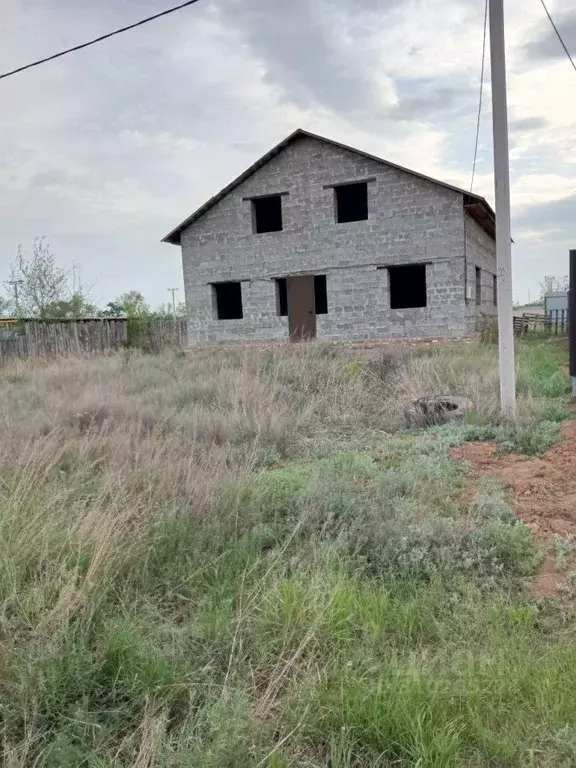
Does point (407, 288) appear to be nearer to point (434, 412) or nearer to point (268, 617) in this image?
point (434, 412)

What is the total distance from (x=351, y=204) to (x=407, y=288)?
136 inches

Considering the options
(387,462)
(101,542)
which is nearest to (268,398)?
(387,462)

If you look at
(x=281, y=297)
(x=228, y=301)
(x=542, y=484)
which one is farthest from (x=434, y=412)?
(x=228, y=301)

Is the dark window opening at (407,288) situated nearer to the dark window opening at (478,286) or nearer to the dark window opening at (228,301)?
the dark window opening at (478,286)

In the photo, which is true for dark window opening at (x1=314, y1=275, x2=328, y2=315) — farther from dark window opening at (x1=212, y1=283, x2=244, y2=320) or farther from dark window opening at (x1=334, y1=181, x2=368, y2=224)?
dark window opening at (x1=212, y1=283, x2=244, y2=320)

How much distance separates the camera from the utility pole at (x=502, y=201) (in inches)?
247

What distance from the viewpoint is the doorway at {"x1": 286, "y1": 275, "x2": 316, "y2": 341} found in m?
17.6

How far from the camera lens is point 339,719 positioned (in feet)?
6.35

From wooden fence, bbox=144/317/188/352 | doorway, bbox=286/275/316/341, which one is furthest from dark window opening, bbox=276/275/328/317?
wooden fence, bbox=144/317/188/352

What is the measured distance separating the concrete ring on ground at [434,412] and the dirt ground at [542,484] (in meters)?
1.16

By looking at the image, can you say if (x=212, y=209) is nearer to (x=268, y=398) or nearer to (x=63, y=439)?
(x=268, y=398)

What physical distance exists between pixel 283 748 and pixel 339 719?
23cm

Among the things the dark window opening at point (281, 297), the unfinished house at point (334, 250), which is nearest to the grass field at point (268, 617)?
the unfinished house at point (334, 250)

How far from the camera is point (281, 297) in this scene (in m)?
18.8
